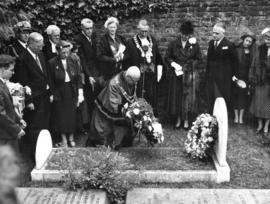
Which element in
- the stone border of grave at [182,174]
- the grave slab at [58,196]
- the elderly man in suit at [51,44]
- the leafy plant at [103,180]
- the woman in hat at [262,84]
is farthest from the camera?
the woman in hat at [262,84]

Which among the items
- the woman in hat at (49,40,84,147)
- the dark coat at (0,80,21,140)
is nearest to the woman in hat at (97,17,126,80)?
the woman in hat at (49,40,84,147)

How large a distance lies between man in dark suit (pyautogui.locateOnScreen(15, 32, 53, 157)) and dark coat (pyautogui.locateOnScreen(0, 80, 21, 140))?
1251 millimetres

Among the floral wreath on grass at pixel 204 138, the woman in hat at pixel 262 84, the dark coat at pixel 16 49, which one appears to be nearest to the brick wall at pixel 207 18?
the woman in hat at pixel 262 84

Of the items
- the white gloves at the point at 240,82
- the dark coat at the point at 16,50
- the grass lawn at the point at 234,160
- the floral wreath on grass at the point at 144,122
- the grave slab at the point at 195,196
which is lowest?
the grass lawn at the point at 234,160

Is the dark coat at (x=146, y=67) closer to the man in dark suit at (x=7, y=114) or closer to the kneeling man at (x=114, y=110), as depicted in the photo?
the kneeling man at (x=114, y=110)

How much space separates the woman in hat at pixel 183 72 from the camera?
8578 millimetres

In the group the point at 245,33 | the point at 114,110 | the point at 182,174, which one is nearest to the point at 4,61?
the point at 114,110

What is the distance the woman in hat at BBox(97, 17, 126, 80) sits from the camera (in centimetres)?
816

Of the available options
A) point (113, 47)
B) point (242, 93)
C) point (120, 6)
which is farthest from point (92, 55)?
point (242, 93)

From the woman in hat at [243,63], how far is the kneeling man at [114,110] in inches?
99.6

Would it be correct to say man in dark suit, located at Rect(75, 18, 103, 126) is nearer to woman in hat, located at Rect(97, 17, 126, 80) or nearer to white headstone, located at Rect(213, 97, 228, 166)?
woman in hat, located at Rect(97, 17, 126, 80)

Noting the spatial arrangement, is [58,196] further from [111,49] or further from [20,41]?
[111,49]

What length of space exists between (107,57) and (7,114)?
2806 mm

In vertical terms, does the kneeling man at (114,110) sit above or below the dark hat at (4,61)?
below
